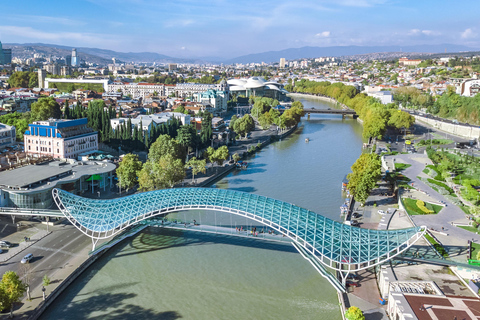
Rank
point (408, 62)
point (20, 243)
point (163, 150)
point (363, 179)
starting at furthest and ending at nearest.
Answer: point (408, 62) → point (163, 150) → point (363, 179) → point (20, 243)

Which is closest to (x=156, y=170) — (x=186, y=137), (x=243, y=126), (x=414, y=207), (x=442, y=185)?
(x=186, y=137)

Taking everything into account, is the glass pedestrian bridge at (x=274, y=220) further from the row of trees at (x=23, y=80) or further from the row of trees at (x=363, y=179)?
the row of trees at (x=23, y=80)

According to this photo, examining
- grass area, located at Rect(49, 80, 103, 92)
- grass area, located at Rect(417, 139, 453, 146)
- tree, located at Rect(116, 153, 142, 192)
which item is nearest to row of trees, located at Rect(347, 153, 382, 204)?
tree, located at Rect(116, 153, 142, 192)

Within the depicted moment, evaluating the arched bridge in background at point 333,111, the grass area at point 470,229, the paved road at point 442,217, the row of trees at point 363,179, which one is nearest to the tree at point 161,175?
the row of trees at point 363,179

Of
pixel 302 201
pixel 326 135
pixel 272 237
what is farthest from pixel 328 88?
pixel 272 237

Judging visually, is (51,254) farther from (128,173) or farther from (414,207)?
(414,207)

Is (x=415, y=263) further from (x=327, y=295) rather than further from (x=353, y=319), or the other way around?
(x=353, y=319)

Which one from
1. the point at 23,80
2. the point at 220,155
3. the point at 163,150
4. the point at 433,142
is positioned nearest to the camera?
the point at 163,150
